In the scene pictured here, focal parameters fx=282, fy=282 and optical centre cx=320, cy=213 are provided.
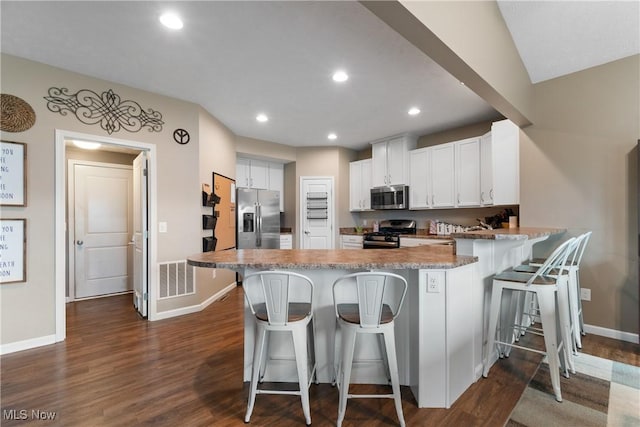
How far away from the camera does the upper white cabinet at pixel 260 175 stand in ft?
17.4

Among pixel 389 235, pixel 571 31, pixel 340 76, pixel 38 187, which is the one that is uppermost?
pixel 571 31

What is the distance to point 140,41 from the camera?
227 centimetres

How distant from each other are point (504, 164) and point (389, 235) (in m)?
2.00

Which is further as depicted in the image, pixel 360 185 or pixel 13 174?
pixel 360 185

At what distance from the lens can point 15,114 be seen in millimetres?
2506

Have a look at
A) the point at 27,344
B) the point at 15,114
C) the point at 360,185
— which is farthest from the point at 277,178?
the point at 27,344

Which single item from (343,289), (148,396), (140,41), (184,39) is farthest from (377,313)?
(140,41)

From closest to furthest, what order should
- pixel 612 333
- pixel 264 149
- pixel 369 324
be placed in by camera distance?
pixel 369 324, pixel 612 333, pixel 264 149

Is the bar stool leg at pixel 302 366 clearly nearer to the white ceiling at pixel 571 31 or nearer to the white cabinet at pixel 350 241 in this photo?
the white ceiling at pixel 571 31

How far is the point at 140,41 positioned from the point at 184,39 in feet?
1.21

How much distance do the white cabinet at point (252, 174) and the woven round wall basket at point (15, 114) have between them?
2.89 m

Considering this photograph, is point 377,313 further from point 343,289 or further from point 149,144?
point 149,144

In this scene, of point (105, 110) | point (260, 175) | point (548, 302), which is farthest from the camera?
point (260, 175)

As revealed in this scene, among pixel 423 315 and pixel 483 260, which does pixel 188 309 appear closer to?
pixel 423 315
